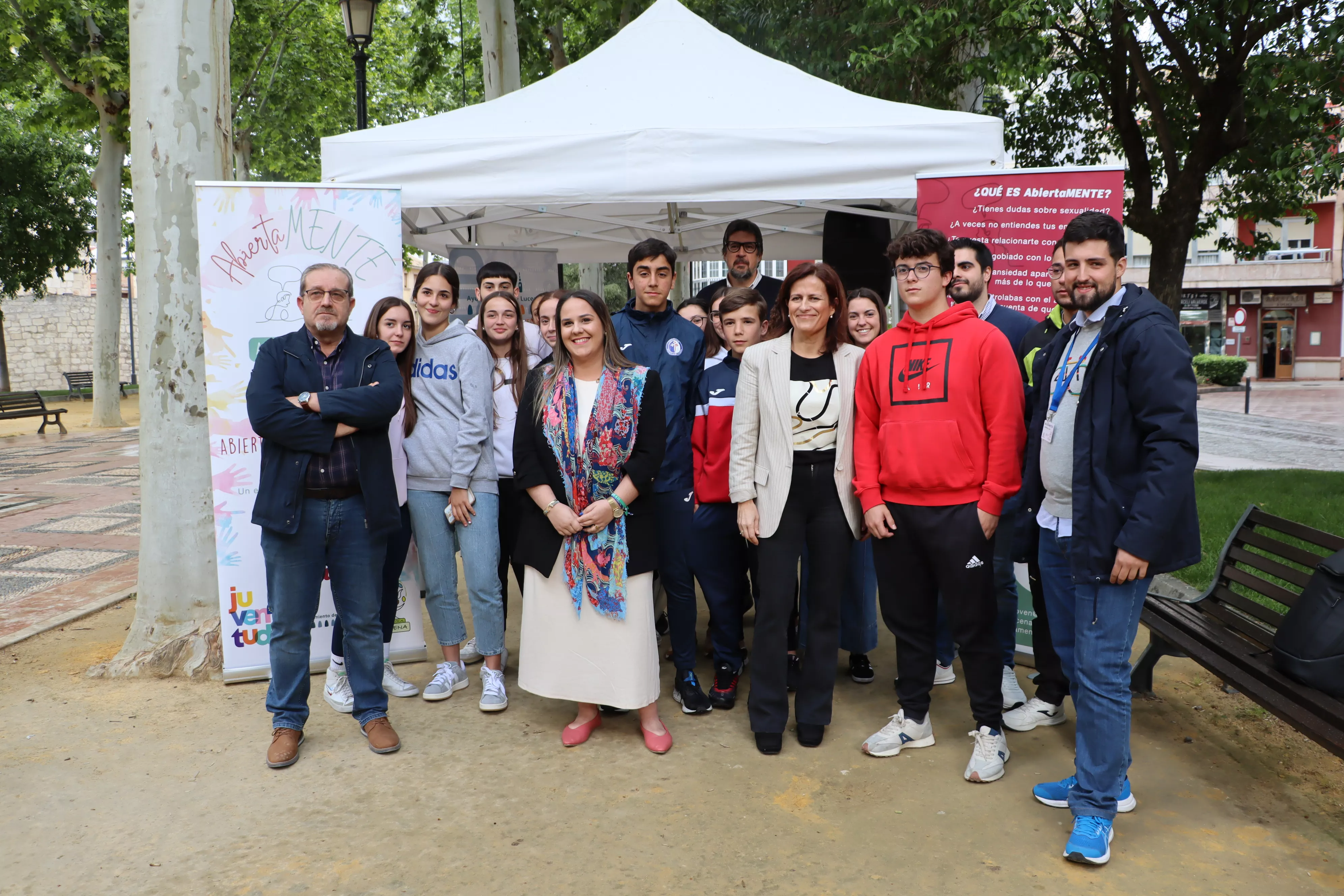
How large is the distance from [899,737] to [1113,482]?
1.41 meters

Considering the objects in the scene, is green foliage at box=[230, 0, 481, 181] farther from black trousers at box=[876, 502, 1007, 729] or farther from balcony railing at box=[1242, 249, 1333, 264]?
balcony railing at box=[1242, 249, 1333, 264]

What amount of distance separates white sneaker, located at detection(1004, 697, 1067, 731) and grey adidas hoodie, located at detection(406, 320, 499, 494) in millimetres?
2504

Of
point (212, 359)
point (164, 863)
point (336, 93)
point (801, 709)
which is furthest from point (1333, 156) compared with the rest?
point (336, 93)

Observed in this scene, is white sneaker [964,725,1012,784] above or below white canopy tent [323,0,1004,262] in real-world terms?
below

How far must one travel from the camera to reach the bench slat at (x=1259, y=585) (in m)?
3.63

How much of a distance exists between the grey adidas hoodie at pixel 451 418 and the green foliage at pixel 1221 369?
31.1 meters

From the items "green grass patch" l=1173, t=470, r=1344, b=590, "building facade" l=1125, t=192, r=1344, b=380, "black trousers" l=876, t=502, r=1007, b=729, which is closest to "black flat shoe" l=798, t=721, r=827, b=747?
"black trousers" l=876, t=502, r=1007, b=729

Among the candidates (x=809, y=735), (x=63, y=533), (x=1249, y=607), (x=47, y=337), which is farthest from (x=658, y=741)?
(x=47, y=337)

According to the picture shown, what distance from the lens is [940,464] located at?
3344 millimetres

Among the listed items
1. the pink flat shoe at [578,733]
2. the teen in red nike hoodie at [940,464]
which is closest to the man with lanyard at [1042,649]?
the teen in red nike hoodie at [940,464]

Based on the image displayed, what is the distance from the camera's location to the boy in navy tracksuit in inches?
→ 162

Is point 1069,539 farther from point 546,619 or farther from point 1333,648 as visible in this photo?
point 546,619

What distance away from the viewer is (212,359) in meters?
4.38

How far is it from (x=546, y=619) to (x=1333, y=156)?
813 centimetres
